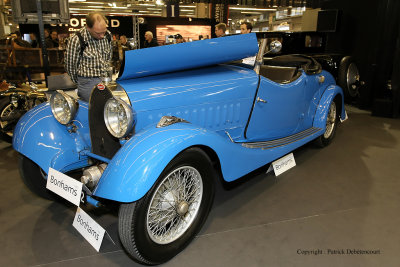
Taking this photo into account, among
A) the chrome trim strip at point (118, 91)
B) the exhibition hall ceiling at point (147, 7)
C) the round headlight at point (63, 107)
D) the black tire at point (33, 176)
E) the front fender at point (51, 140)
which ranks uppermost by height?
the exhibition hall ceiling at point (147, 7)

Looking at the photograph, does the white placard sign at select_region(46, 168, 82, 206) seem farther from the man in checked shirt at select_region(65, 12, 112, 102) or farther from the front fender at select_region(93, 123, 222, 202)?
the man in checked shirt at select_region(65, 12, 112, 102)

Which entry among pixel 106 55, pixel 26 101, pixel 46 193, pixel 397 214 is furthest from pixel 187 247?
pixel 26 101

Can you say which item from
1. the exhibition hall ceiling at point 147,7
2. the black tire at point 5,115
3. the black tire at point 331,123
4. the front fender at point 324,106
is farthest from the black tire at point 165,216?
the exhibition hall ceiling at point 147,7

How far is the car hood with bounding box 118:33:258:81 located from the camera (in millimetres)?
2059

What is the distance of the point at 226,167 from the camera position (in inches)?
83.8

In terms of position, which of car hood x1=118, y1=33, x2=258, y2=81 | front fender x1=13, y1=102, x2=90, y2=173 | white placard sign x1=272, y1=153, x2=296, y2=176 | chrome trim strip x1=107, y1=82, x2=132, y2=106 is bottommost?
white placard sign x1=272, y1=153, x2=296, y2=176

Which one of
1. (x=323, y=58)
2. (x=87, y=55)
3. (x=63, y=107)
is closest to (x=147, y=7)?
(x=323, y=58)

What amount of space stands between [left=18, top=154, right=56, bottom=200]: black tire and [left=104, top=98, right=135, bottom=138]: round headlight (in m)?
0.96

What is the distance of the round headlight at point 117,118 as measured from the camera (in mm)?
1831

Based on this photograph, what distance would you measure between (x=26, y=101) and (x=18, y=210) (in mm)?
2062

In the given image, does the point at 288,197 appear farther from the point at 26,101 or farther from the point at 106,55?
the point at 26,101

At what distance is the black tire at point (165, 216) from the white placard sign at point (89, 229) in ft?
0.94

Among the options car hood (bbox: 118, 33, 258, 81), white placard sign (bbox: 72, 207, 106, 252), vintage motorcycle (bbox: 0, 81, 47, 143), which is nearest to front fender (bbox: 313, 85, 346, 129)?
car hood (bbox: 118, 33, 258, 81)

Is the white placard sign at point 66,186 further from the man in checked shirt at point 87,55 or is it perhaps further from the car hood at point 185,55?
the man in checked shirt at point 87,55
